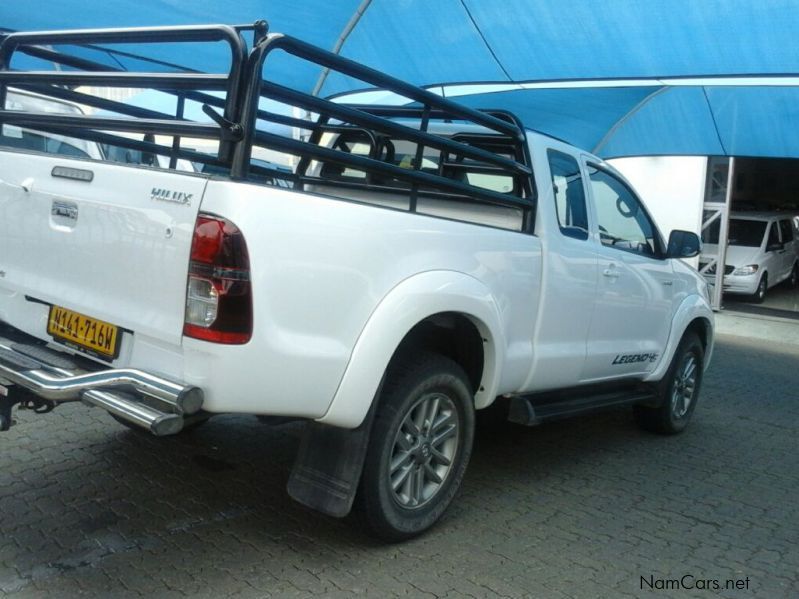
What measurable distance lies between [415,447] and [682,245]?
292 centimetres

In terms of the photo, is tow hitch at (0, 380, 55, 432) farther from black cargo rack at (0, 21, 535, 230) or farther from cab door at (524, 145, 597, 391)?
cab door at (524, 145, 597, 391)

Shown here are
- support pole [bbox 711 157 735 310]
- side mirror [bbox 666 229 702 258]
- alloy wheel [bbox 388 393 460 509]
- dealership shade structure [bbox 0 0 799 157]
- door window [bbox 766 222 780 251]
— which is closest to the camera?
alloy wheel [bbox 388 393 460 509]

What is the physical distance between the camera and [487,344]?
154 inches

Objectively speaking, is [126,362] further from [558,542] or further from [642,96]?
[642,96]

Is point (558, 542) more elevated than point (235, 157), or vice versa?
point (235, 157)

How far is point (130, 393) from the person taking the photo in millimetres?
2898

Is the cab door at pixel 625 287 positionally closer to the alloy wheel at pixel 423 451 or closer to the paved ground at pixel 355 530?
the paved ground at pixel 355 530

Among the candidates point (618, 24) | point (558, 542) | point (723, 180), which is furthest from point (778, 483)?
point (723, 180)

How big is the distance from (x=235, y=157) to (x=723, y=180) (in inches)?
586

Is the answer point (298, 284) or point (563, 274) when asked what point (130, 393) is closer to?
point (298, 284)

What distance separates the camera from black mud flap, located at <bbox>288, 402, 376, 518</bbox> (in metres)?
3.24

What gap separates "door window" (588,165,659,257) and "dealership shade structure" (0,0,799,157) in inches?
68.9

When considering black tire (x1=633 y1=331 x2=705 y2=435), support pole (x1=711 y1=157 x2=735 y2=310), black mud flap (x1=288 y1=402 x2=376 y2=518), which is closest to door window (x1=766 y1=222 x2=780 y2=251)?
support pole (x1=711 y1=157 x2=735 y2=310)

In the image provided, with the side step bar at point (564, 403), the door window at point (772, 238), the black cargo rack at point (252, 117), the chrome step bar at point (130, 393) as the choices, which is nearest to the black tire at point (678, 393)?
the side step bar at point (564, 403)
